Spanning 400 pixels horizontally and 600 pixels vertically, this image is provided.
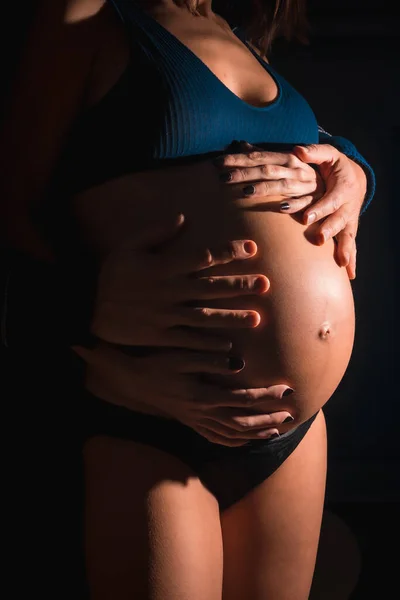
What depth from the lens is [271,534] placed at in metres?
0.90

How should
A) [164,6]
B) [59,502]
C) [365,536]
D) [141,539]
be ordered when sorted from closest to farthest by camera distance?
[141,539]
[59,502]
[164,6]
[365,536]

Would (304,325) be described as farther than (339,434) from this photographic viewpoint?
No

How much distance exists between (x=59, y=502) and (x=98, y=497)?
0.38ft

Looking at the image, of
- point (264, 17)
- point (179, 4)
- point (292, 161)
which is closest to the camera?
point (292, 161)

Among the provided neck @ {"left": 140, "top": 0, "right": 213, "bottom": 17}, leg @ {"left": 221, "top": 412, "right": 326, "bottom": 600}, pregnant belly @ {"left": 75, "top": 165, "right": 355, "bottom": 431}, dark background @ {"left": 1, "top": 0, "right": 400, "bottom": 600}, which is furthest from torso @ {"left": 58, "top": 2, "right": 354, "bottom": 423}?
dark background @ {"left": 1, "top": 0, "right": 400, "bottom": 600}

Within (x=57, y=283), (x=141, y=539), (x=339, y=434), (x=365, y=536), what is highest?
(x=57, y=283)

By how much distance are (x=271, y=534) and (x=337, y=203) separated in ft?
1.63

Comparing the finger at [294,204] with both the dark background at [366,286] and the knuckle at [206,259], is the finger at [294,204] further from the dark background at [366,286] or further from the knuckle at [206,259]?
the dark background at [366,286]

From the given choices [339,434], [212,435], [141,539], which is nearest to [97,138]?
[212,435]

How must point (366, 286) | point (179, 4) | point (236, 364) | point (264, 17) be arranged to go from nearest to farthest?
point (236, 364) < point (179, 4) < point (264, 17) < point (366, 286)

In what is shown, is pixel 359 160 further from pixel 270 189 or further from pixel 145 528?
pixel 145 528

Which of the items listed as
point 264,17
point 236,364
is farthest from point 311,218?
point 264,17

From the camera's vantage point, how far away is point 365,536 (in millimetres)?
1837

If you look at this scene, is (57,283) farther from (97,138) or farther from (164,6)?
(164,6)
